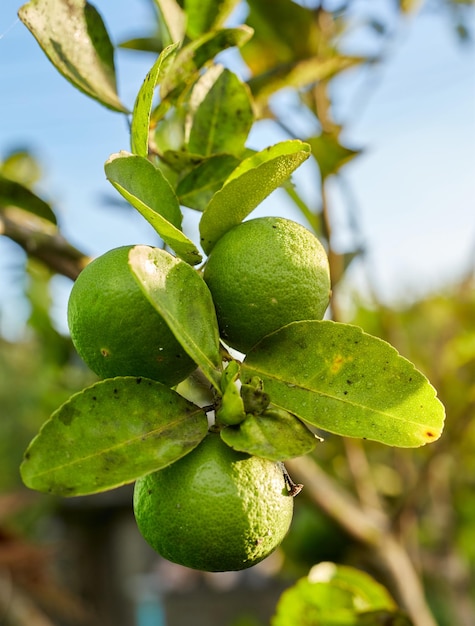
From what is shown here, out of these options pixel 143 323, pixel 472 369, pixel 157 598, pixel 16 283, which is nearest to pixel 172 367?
pixel 143 323

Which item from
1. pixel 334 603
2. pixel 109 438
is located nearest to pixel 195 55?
pixel 109 438

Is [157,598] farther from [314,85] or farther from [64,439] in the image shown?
[64,439]

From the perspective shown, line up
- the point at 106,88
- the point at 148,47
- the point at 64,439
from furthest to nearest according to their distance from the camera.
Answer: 1. the point at 148,47
2. the point at 106,88
3. the point at 64,439

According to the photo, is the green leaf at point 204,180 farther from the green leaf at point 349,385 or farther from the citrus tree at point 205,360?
the green leaf at point 349,385

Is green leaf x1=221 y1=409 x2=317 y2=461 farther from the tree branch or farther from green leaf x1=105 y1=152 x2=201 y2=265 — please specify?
the tree branch

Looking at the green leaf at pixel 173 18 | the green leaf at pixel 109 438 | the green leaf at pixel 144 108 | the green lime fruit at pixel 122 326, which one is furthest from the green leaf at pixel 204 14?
the green leaf at pixel 109 438

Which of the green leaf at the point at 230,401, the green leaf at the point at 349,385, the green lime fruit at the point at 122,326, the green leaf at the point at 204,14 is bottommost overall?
the green leaf at the point at 349,385
